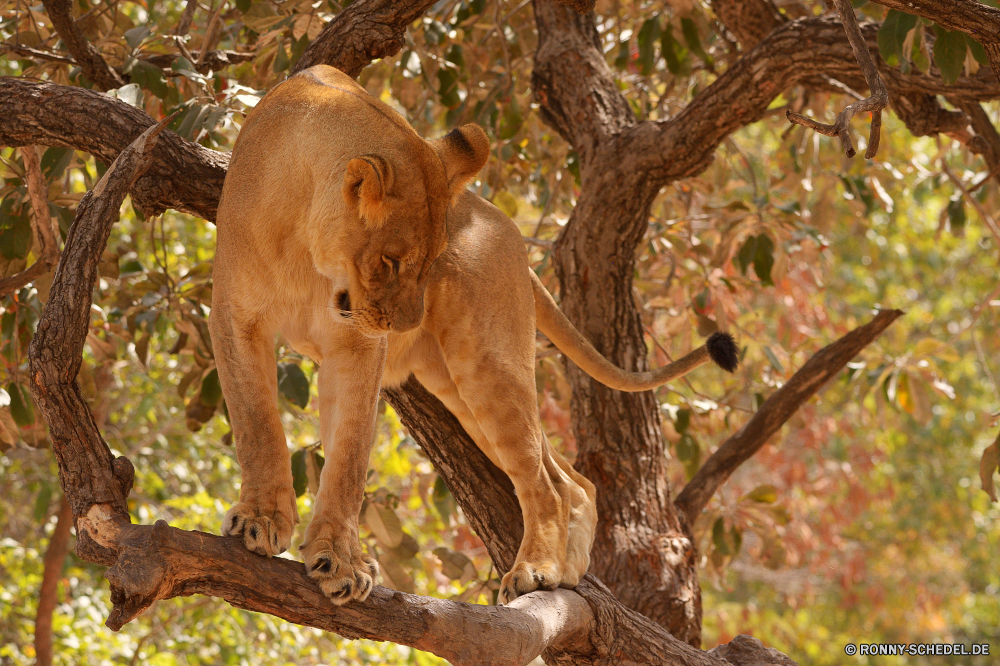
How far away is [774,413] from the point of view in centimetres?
398

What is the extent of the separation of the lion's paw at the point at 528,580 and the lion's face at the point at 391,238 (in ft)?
3.01

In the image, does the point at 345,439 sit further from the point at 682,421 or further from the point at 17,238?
the point at 682,421

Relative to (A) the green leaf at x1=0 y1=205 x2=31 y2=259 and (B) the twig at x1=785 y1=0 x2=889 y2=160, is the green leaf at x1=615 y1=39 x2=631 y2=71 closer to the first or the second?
(B) the twig at x1=785 y1=0 x2=889 y2=160

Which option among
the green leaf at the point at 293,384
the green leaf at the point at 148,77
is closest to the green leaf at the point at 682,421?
the green leaf at the point at 293,384

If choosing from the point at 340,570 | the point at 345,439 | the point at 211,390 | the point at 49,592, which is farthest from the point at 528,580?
the point at 49,592

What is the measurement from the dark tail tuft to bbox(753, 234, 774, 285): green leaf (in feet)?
4.70

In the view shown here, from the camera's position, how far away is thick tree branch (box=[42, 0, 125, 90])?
3506 mm

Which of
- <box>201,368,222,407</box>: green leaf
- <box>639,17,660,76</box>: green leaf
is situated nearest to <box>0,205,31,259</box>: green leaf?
<box>201,368,222,407</box>: green leaf

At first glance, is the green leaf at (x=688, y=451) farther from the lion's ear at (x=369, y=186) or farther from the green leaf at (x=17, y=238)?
the green leaf at (x=17, y=238)

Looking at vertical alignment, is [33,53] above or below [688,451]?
above

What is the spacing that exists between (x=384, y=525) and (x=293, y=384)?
27.9 inches

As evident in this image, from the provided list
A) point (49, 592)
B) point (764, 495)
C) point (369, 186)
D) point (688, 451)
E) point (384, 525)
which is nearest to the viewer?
point (369, 186)

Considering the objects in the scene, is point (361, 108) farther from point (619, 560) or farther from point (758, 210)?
point (758, 210)

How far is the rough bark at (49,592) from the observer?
5.00 meters
